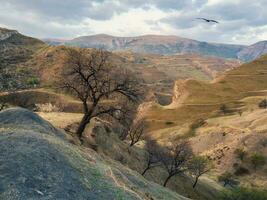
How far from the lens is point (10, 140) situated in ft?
84.5

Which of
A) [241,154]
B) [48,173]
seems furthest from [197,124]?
[48,173]

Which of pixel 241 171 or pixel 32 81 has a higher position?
pixel 32 81

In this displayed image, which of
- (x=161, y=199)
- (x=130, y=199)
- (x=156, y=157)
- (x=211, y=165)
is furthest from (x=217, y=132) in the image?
(x=130, y=199)

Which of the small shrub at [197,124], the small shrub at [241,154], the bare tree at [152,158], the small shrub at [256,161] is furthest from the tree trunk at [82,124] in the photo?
the small shrub at [197,124]

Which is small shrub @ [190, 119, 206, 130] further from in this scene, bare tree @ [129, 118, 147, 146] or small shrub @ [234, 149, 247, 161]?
bare tree @ [129, 118, 147, 146]

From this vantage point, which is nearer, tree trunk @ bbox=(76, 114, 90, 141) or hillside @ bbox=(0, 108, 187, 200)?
hillside @ bbox=(0, 108, 187, 200)

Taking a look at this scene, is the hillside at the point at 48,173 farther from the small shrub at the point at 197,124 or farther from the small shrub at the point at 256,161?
the small shrub at the point at 197,124

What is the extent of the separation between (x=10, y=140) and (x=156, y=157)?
174ft

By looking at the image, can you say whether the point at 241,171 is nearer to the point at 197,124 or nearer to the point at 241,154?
the point at 241,154

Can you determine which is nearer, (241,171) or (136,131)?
(136,131)

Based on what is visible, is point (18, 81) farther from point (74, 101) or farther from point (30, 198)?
point (30, 198)

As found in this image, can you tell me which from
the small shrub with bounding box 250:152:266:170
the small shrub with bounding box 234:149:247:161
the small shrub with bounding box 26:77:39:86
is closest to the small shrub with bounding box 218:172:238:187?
the small shrub with bounding box 250:152:266:170

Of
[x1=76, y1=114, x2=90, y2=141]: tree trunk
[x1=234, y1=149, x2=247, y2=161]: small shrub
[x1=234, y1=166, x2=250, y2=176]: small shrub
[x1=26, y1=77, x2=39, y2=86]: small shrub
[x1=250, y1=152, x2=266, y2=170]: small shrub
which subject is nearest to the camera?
[x1=76, y1=114, x2=90, y2=141]: tree trunk

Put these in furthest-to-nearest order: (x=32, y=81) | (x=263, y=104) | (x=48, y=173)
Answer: (x=263, y=104), (x=32, y=81), (x=48, y=173)
